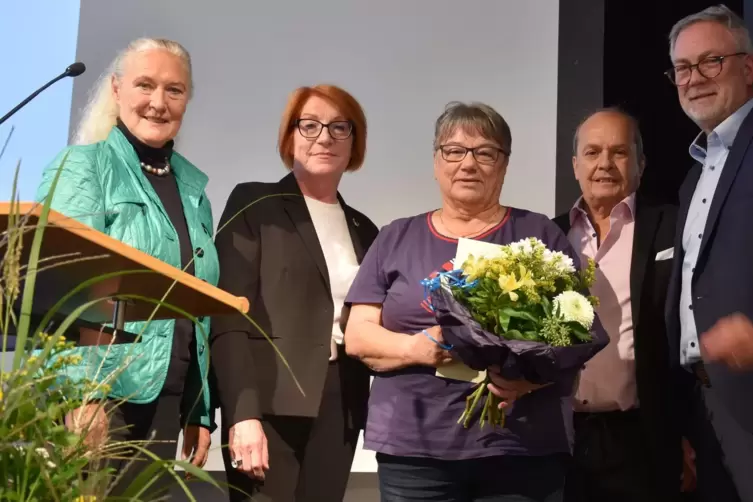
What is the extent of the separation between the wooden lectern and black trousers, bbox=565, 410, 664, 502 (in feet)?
5.01

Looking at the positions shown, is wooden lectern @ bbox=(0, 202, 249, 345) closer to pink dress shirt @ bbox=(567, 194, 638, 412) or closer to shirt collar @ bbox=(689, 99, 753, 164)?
pink dress shirt @ bbox=(567, 194, 638, 412)

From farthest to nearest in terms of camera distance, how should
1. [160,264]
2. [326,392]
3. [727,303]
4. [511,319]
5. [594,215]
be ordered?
1. [594,215]
2. [326,392]
3. [727,303]
4. [511,319]
5. [160,264]

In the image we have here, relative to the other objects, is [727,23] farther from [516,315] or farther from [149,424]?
[149,424]

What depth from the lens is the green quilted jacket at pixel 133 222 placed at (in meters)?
1.88

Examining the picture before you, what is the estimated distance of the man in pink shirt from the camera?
7.94ft

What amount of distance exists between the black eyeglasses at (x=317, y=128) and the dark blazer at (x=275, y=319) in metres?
0.20

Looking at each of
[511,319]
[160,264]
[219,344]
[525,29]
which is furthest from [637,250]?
[160,264]

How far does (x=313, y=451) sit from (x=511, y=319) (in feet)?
2.48

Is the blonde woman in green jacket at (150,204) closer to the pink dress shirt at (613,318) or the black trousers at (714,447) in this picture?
the pink dress shirt at (613,318)

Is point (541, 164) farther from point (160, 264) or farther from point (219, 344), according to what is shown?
point (160, 264)

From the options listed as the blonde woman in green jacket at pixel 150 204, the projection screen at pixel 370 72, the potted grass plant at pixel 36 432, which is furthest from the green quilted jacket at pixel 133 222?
the projection screen at pixel 370 72

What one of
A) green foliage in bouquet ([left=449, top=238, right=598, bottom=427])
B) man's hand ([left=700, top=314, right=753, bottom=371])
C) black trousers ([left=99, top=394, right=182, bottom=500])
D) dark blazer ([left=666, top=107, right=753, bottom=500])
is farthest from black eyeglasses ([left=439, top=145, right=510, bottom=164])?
black trousers ([left=99, top=394, right=182, bottom=500])

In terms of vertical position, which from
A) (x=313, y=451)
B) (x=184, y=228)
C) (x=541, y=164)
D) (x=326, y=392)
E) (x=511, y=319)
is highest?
(x=541, y=164)

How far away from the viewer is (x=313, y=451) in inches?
88.3
